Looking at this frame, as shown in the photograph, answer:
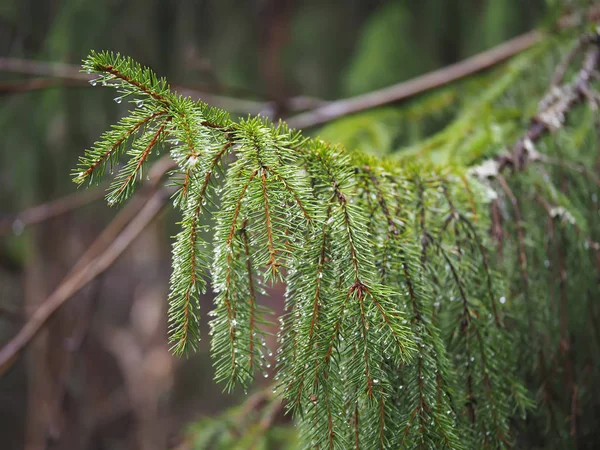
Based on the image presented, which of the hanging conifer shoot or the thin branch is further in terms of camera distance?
the thin branch

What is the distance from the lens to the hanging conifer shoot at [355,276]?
1.89ft

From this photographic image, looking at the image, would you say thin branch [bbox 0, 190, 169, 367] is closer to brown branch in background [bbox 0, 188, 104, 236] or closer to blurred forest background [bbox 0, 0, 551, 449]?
blurred forest background [bbox 0, 0, 551, 449]

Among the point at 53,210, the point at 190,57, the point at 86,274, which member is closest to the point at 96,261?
the point at 86,274

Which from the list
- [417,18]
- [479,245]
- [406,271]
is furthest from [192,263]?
[417,18]

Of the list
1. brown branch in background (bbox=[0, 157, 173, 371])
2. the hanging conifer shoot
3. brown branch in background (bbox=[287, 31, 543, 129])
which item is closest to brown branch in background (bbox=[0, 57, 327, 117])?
brown branch in background (bbox=[287, 31, 543, 129])

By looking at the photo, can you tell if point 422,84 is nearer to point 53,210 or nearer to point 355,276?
point 355,276

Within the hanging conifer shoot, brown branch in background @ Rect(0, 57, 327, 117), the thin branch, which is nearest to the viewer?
the hanging conifer shoot

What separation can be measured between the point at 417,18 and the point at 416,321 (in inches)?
80.7

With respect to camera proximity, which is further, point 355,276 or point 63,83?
point 63,83

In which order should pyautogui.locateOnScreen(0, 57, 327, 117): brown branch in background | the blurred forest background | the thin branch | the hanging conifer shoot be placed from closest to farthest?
the hanging conifer shoot < the thin branch < pyautogui.locateOnScreen(0, 57, 327, 117): brown branch in background < the blurred forest background

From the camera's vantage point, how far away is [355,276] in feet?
1.90

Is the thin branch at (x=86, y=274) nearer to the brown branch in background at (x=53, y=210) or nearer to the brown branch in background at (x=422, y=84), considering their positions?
the brown branch in background at (x=53, y=210)

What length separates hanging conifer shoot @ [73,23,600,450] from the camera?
577mm

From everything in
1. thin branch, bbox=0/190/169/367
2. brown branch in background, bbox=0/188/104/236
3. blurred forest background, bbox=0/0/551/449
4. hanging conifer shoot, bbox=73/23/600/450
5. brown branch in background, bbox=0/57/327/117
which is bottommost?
hanging conifer shoot, bbox=73/23/600/450
